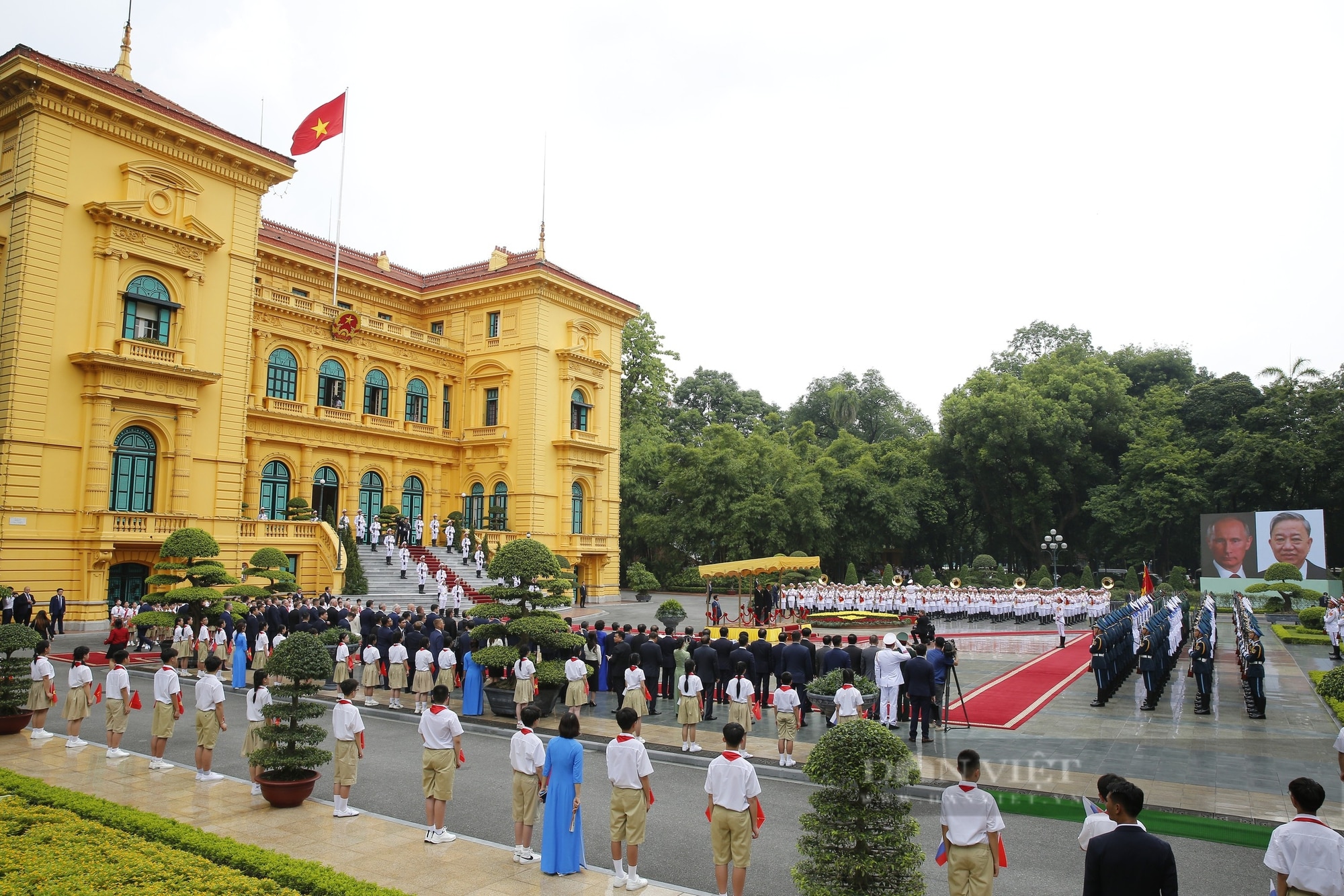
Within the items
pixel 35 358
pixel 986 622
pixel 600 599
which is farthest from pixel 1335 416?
pixel 35 358

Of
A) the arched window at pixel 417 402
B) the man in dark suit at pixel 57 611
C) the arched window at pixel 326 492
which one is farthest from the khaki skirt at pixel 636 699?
the arched window at pixel 417 402

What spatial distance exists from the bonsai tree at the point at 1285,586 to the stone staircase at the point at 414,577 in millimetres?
36293

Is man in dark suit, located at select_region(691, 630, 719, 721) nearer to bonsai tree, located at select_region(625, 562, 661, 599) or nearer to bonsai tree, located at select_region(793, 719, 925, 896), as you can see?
bonsai tree, located at select_region(793, 719, 925, 896)

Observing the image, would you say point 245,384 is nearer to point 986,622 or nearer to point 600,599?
point 600,599

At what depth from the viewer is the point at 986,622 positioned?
3472 cm

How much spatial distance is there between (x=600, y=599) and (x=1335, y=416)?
40.4 meters

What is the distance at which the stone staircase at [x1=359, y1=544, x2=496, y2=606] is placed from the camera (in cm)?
3173

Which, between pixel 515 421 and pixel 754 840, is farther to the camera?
pixel 515 421

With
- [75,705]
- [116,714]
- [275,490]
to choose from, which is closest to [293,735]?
[116,714]

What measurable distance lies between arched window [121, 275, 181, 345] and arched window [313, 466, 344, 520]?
9875mm

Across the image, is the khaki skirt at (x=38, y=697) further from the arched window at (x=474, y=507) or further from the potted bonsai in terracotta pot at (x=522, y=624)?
the arched window at (x=474, y=507)

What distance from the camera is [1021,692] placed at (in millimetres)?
17953

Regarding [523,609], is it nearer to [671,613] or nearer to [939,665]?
[939,665]

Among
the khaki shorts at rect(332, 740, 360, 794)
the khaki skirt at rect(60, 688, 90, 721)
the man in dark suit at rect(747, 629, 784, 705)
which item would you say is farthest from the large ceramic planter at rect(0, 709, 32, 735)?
the man in dark suit at rect(747, 629, 784, 705)
